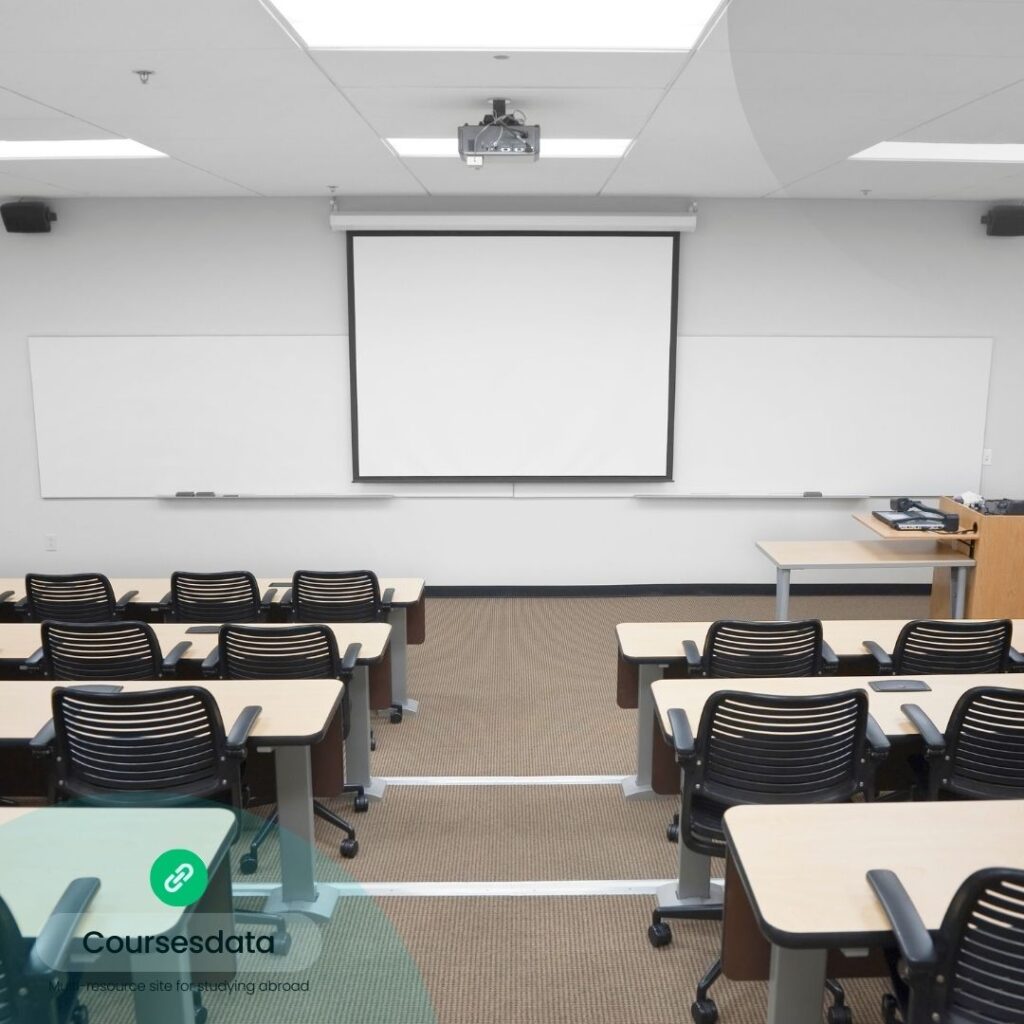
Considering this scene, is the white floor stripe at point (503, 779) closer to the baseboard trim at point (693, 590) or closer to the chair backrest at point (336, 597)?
the chair backrest at point (336, 597)

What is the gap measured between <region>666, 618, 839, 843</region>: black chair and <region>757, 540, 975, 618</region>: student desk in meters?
2.13

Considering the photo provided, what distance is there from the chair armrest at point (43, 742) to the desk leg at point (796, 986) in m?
2.32

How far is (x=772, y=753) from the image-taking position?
290cm

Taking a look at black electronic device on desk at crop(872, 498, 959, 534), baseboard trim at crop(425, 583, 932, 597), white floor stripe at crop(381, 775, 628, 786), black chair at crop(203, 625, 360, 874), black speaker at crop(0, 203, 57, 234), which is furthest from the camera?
baseboard trim at crop(425, 583, 932, 597)

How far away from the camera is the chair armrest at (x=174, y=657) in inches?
152

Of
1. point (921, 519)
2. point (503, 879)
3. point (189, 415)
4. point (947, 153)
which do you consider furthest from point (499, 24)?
point (189, 415)

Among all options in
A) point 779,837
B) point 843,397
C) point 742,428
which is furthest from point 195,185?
point 779,837

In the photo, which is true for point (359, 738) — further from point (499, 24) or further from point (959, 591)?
point (959, 591)

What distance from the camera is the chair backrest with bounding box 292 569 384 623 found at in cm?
492

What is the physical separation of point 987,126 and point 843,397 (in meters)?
3.20

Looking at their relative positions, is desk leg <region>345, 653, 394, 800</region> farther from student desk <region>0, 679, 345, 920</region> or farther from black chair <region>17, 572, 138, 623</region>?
black chair <region>17, 572, 138, 623</region>

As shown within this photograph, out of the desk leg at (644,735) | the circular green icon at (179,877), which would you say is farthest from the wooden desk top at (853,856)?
the desk leg at (644,735)

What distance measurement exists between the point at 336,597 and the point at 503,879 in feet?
6.50

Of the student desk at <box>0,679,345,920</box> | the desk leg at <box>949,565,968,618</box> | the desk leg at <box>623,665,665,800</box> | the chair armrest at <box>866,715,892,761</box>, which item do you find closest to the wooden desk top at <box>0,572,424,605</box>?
the desk leg at <box>623,665,665,800</box>
